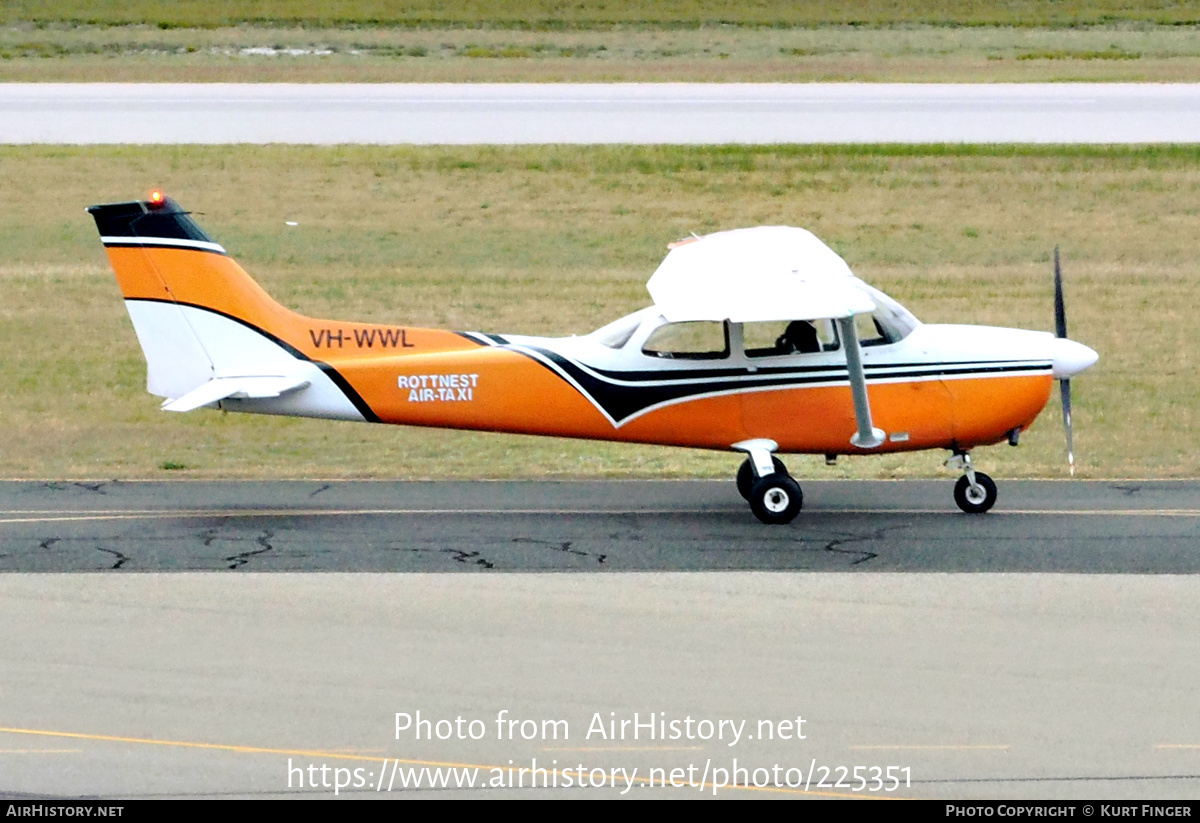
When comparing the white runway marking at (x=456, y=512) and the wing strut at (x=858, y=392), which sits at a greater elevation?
the wing strut at (x=858, y=392)

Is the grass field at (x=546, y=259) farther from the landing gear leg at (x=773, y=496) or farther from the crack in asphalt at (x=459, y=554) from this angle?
the crack in asphalt at (x=459, y=554)

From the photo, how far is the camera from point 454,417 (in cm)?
1414

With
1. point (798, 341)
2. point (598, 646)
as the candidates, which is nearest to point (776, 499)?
point (798, 341)

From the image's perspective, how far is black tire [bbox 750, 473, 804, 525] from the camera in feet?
44.9

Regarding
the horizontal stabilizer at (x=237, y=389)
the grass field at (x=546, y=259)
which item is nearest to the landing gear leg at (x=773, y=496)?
the grass field at (x=546, y=259)

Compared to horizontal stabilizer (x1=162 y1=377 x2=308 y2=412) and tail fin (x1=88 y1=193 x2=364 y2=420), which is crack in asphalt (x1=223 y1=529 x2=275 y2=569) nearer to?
horizontal stabilizer (x1=162 y1=377 x2=308 y2=412)

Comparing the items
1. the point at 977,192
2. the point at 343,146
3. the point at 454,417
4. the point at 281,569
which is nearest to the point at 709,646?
the point at 281,569

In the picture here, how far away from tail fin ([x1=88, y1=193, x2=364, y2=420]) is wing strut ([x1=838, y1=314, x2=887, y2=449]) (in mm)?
4095

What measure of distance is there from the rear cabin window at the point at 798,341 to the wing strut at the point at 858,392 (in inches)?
8.3

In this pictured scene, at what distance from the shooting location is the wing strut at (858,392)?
13430 mm

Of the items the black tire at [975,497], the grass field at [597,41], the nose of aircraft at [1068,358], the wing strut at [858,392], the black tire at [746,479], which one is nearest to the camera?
the wing strut at [858,392]

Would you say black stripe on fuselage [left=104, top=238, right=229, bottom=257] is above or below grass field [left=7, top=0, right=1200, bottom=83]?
below

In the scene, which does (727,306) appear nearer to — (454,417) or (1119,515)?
(454,417)

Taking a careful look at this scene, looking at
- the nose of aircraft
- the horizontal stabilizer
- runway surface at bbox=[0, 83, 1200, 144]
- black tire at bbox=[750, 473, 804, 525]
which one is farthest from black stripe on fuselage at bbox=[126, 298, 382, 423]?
runway surface at bbox=[0, 83, 1200, 144]
